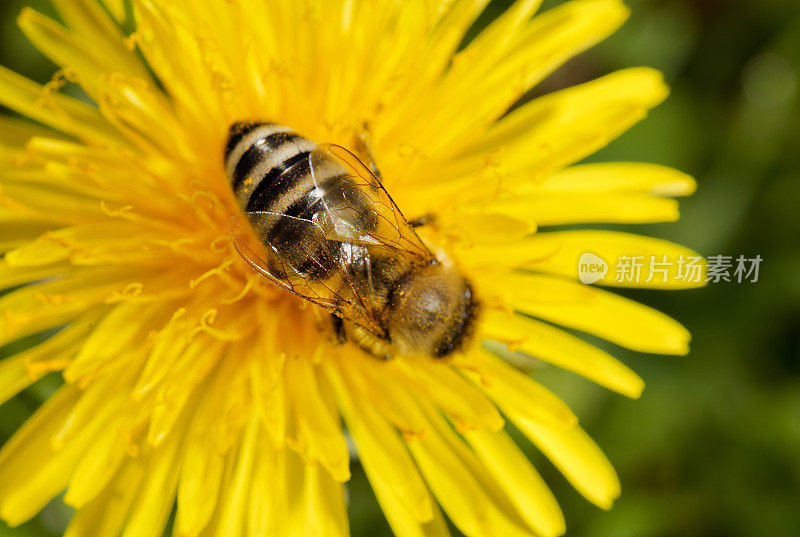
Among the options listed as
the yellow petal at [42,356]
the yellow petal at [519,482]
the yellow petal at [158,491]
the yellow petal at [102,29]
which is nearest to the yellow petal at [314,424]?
the yellow petal at [158,491]

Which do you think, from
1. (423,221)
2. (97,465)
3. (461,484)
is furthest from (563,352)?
(97,465)

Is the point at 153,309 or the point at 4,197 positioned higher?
the point at 4,197

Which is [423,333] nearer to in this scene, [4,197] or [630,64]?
[4,197]

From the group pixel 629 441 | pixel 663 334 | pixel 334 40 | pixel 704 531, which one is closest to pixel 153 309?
pixel 334 40

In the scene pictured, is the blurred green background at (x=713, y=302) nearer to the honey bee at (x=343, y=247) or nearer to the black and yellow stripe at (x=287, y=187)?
the honey bee at (x=343, y=247)

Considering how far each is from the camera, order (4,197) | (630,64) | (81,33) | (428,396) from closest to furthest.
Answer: (4,197) < (428,396) < (81,33) < (630,64)

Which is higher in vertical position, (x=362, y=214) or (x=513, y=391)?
(x=362, y=214)

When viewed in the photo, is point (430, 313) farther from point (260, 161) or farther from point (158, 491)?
point (158, 491)
